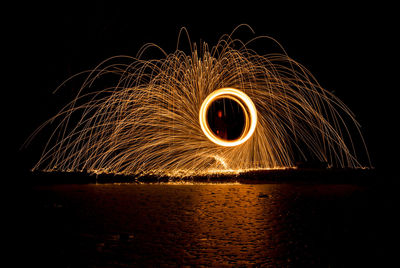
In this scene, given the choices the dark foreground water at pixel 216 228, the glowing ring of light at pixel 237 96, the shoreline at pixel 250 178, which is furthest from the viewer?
the glowing ring of light at pixel 237 96

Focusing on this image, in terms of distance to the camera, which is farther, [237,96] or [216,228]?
[237,96]

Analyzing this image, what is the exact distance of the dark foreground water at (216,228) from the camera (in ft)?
14.5

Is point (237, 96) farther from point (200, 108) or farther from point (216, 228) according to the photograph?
point (216, 228)

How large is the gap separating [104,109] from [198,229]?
8.98 m

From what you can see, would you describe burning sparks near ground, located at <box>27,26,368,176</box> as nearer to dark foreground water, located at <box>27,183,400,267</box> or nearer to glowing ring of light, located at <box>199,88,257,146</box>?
glowing ring of light, located at <box>199,88,257,146</box>

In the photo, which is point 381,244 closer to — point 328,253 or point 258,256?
point 328,253

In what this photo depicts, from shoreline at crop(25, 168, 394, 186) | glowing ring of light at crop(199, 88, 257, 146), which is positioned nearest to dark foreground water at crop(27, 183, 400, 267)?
shoreline at crop(25, 168, 394, 186)

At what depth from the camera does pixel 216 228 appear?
19.0 feet

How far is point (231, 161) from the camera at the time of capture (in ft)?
44.7

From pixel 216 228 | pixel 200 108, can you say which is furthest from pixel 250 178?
pixel 216 228

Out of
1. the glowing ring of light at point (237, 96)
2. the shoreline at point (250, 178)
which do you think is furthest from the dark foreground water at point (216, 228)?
the glowing ring of light at point (237, 96)

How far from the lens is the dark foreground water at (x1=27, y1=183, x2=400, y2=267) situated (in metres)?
4.41

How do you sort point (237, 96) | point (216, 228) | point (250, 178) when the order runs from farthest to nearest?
point (237, 96)
point (250, 178)
point (216, 228)

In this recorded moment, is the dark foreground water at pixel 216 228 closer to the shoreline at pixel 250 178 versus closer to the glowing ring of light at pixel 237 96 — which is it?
the shoreline at pixel 250 178
